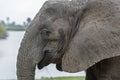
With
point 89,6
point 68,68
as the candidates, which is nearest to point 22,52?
point 68,68

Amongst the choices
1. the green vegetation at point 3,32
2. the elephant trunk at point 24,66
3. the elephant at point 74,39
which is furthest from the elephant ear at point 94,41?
the green vegetation at point 3,32

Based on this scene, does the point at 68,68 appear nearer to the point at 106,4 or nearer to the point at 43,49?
the point at 43,49

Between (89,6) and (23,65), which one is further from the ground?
(89,6)

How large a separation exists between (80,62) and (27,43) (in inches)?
7.7

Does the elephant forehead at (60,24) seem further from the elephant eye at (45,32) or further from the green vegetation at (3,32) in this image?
the green vegetation at (3,32)

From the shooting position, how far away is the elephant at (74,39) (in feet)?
3.90

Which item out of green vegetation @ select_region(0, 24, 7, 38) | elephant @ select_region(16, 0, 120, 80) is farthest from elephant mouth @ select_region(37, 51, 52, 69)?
green vegetation @ select_region(0, 24, 7, 38)

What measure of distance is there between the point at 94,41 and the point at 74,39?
7 centimetres

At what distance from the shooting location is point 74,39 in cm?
123

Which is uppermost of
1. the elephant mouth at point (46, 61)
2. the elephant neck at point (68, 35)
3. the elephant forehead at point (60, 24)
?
the elephant forehead at point (60, 24)

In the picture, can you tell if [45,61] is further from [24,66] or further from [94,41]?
[94,41]

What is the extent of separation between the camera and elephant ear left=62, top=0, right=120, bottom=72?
3.87ft

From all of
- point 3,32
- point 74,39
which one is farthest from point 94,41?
point 3,32

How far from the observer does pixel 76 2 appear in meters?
1.25
